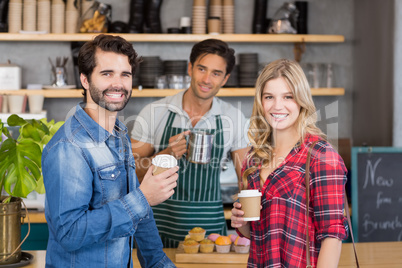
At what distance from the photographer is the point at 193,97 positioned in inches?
97.7

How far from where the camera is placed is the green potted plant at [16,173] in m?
1.78

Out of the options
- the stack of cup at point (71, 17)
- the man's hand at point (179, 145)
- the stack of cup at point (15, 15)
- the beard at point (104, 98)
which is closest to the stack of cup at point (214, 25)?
the stack of cup at point (71, 17)

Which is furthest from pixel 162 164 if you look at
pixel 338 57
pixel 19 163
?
pixel 338 57

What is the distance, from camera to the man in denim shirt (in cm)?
132

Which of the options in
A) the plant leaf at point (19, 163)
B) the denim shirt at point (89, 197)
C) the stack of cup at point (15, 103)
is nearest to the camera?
the denim shirt at point (89, 197)

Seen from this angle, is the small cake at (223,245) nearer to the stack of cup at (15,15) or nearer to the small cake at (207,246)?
the small cake at (207,246)

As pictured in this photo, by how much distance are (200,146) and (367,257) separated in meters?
0.84

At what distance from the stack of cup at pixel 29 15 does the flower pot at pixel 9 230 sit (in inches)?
84.8

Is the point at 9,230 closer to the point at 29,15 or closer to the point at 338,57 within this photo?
the point at 29,15

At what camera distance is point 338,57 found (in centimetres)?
423

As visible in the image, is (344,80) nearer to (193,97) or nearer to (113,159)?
(193,97)

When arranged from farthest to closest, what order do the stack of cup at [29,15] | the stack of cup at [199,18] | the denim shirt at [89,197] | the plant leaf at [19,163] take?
the stack of cup at [199,18] → the stack of cup at [29,15] → the plant leaf at [19,163] → the denim shirt at [89,197]

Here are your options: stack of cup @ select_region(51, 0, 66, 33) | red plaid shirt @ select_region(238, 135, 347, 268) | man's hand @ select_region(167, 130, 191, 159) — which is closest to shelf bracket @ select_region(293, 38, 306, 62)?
stack of cup @ select_region(51, 0, 66, 33)

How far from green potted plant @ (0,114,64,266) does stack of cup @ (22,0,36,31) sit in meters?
2.04
